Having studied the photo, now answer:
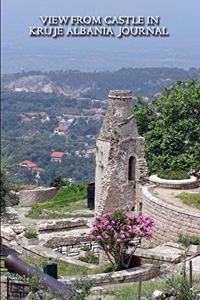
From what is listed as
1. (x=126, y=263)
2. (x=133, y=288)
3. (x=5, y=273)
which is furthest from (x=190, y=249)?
(x=5, y=273)

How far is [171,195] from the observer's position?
87.6ft

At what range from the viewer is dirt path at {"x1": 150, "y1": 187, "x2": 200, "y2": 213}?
25031 mm

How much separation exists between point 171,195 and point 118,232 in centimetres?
691

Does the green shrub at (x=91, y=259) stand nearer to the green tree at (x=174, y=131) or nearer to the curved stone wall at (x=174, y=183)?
the curved stone wall at (x=174, y=183)

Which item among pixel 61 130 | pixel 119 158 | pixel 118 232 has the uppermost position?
pixel 61 130

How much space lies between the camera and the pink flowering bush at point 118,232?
20.0 metres

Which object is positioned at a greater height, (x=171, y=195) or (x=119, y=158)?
(x=119, y=158)

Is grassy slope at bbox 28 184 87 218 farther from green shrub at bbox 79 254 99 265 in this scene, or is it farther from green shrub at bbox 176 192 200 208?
green shrub at bbox 79 254 99 265

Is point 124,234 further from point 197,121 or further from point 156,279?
point 197,121

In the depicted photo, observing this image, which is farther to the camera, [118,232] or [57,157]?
[57,157]

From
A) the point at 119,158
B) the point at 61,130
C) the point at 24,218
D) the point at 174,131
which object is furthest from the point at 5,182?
the point at 61,130

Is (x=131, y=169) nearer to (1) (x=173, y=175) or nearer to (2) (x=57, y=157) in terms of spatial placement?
(1) (x=173, y=175)

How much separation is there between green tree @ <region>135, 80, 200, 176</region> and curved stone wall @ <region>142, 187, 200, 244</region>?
708 centimetres

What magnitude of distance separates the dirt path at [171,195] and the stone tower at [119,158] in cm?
88
